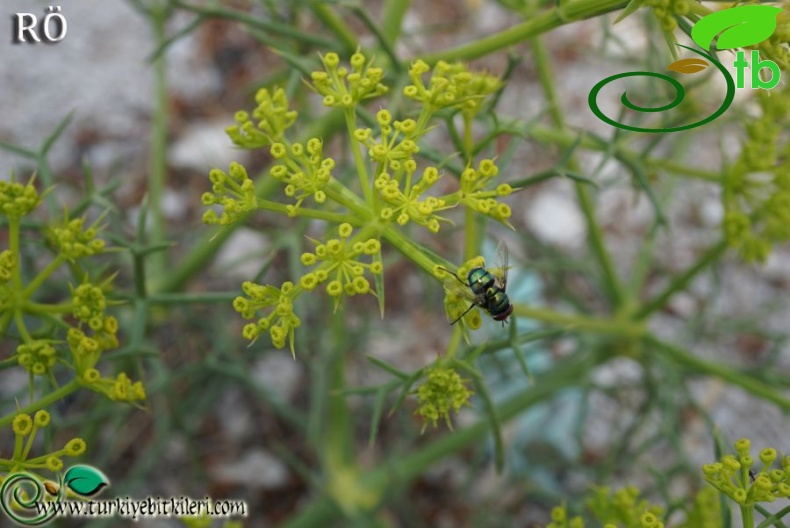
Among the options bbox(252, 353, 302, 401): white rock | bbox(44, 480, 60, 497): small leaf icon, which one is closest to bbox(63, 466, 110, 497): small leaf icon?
bbox(44, 480, 60, 497): small leaf icon

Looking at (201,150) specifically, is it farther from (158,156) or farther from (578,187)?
(578,187)

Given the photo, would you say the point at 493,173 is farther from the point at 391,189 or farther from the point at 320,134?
the point at 320,134

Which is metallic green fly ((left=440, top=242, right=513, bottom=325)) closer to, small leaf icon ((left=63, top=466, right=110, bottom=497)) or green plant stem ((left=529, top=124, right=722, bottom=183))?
green plant stem ((left=529, top=124, right=722, bottom=183))

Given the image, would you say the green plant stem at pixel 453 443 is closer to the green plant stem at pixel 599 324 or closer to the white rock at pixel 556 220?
the green plant stem at pixel 599 324

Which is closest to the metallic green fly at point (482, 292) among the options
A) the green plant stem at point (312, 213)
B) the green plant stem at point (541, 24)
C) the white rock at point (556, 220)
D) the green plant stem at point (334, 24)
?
the green plant stem at point (312, 213)

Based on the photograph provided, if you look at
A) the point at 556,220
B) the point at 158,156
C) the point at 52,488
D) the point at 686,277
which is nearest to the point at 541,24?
the point at 686,277

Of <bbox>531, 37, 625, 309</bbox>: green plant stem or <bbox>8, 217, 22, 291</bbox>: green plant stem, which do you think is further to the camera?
<bbox>531, 37, 625, 309</bbox>: green plant stem
